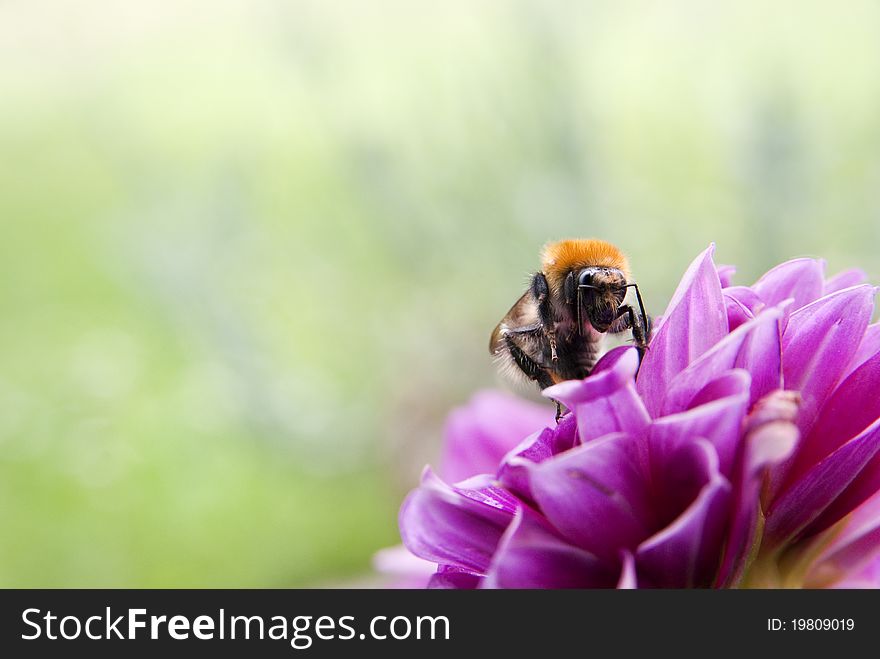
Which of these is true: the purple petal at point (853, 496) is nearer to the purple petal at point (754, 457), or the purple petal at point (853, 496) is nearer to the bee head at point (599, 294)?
the purple petal at point (754, 457)

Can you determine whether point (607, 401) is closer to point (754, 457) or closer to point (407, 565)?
point (754, 457)

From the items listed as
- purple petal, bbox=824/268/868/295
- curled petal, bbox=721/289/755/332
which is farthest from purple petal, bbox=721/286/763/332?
purple petal, bbox=824/268/868/295

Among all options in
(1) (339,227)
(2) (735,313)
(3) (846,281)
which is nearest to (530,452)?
(2) (735,313)

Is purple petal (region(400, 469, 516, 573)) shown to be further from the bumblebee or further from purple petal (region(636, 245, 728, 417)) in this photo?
the bumblebee

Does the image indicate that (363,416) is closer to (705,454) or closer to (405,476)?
(405,476)

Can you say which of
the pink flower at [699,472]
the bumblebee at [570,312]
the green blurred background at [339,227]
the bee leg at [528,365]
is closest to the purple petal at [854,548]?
the pink flower at [699,472]
